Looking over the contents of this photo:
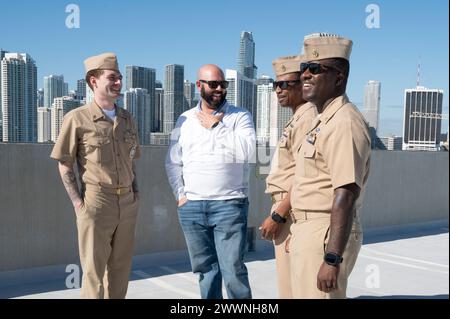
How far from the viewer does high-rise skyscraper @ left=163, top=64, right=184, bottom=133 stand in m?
5.23

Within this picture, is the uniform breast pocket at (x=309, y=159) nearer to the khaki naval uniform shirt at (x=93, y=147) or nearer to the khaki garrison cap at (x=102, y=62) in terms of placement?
the khaki naval uniform shirt at (x=93, y=147)

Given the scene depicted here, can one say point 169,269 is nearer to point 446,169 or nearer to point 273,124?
point 273,124

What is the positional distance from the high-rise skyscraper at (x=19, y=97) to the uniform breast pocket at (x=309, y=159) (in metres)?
3.21

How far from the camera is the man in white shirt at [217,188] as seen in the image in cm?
303

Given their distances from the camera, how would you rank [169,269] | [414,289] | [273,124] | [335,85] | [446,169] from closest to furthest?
→ [335,85]
[414,289]
[169,269]
[273,124]
[446,169]

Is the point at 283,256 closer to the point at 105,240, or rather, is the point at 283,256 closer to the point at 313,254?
the point at 313,254

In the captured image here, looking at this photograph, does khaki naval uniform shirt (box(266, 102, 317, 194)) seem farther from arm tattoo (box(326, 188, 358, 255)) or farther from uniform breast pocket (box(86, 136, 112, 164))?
uniform breast pocket (box(86, 136, 112, 164))

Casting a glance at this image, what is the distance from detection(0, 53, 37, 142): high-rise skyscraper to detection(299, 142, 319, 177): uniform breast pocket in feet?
10.5

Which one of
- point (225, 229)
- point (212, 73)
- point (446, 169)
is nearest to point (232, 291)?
point (225, 229)

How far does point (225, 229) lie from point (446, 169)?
248 inches

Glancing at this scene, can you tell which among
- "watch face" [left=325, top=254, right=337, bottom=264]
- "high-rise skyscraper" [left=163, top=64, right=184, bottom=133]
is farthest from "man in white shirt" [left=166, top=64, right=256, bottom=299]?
"high-rise skyscraper" [left=163, top=64, right=184, bottom=133]

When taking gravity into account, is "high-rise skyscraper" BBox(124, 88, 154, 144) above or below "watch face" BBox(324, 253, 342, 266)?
above

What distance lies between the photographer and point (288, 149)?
2.89 meters

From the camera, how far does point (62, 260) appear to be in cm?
459
